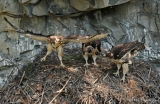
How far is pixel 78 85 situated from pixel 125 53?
2.02ft

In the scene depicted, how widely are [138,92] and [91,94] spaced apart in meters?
0.58

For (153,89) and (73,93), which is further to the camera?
(153,89)

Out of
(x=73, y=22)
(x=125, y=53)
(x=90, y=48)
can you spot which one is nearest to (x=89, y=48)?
(x=90, y=48)

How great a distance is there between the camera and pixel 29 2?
14.4 feet

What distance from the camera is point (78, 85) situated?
402 cm

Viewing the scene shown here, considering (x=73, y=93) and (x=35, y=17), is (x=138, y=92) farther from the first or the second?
(x=35, y=17)

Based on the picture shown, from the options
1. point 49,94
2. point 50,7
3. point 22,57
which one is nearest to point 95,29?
point 50,7

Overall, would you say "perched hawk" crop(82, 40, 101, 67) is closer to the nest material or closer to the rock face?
the nest material

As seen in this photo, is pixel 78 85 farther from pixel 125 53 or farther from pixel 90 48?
pixel 125 53

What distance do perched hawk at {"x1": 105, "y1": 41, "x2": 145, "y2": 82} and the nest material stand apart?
19 centimetres

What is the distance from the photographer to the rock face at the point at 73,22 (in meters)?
4.49

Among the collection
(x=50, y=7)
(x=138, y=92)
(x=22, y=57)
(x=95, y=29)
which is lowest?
(x=138, y=92)

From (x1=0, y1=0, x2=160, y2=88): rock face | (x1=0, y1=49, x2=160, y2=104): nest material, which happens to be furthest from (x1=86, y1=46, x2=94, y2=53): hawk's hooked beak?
(x1=0, y1=0, x2=160, y2=88): rock face

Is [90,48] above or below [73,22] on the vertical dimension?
below
